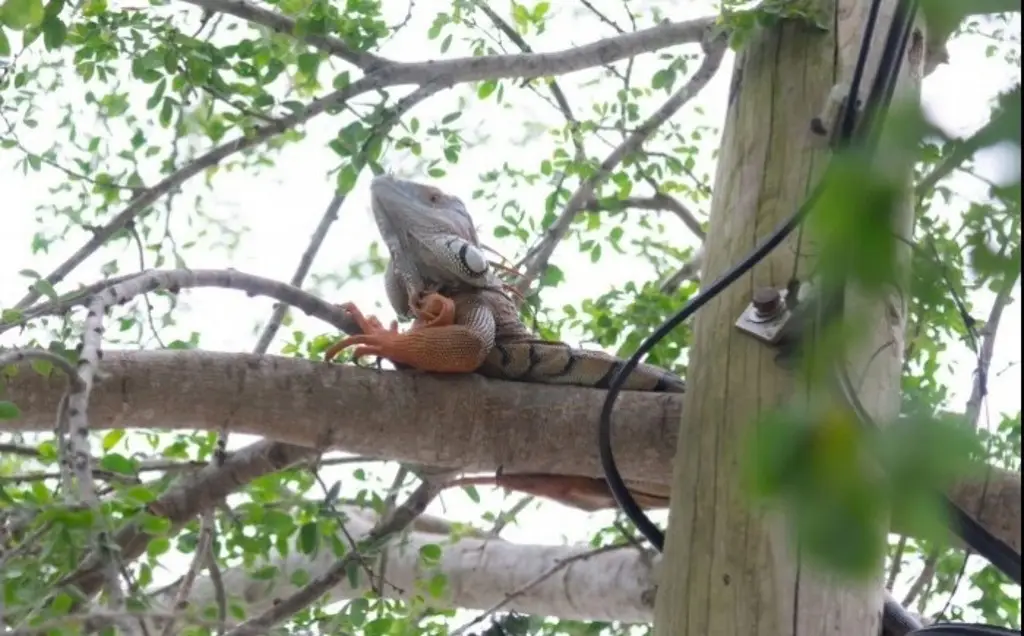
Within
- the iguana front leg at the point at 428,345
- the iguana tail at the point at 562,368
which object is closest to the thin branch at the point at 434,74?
the iguana front leg at the point at 428,345

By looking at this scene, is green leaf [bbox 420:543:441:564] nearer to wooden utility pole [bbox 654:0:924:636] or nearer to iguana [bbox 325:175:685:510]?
iguana [bbox 325:175:685:510]

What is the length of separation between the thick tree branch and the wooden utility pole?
0.26 m

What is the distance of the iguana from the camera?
1.88 meters

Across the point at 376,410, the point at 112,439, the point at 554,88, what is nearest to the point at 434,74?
the point at 376,410

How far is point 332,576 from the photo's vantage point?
2.01 metres

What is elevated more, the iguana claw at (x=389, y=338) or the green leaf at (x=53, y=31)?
the green leaf at (x=53, y=31)

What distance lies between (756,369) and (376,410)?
59cm

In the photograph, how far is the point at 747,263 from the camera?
1140 millimetres

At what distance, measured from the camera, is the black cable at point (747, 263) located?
912mm

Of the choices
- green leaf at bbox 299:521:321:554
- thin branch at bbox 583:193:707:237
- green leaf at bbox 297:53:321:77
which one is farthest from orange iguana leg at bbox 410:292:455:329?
thin branch at bbox 583:193:707:237

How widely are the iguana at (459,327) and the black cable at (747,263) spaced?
1.28 feet

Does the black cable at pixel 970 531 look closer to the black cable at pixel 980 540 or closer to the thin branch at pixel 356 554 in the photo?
the black cable at pixel 980 540

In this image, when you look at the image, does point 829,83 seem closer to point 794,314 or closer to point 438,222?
point 794,314

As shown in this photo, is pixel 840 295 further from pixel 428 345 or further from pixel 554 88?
pixel 554 88
